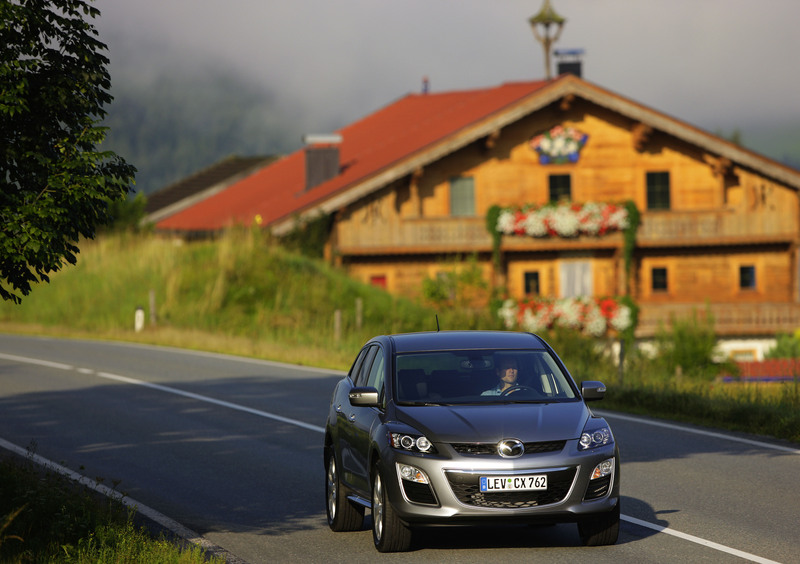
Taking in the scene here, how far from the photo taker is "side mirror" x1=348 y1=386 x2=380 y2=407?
29.0 feet

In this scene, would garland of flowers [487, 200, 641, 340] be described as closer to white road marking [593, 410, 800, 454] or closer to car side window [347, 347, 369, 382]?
white road marking [593, 410, 800, 454]

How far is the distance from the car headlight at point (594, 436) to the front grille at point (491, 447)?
190 millimetres

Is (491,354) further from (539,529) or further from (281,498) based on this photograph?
(281,498)

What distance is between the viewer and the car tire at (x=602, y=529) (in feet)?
27.9

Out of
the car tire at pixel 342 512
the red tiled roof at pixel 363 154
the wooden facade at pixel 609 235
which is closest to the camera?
the car tire at pixel 342 512

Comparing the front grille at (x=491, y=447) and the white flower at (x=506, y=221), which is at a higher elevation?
the white flower at (x=506, y=221)

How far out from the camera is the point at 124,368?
25062 mm

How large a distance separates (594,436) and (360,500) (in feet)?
6.32

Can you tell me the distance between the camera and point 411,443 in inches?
324

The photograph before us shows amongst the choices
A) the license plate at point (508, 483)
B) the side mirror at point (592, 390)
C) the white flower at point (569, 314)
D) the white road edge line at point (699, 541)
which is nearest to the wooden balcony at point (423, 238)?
the white flower at point (569, 314)

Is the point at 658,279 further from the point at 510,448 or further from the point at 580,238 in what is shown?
the point at 510,448

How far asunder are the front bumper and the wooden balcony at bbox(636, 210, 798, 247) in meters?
33.8

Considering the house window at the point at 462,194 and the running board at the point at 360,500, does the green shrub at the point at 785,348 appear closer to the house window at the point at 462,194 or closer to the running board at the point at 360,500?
the house window at the point at 462,194

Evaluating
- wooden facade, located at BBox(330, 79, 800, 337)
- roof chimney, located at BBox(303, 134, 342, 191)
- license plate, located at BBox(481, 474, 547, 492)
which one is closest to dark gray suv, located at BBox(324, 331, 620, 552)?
license plate, located at BBox(481, 474, 547, 492)
